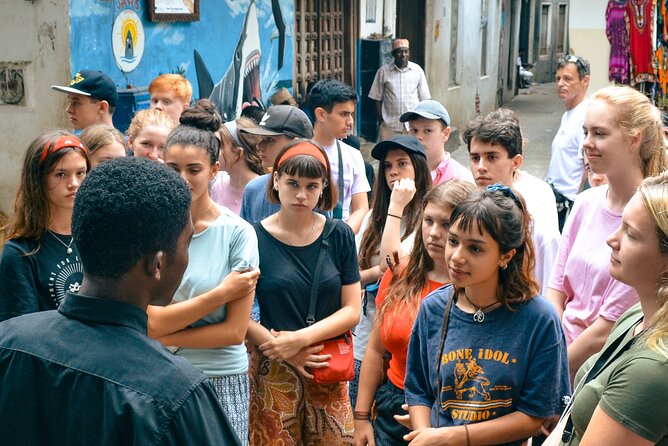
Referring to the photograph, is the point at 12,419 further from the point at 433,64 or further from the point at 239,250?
the point at 433,64

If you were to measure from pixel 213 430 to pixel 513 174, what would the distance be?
3068mm

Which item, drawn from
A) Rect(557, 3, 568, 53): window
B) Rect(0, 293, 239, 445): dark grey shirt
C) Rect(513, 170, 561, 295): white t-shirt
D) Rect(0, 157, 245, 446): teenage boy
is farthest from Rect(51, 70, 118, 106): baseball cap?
Rect(557, 3, 568, 53): window

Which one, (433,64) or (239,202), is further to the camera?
(433,64)

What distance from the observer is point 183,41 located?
8.56 metres

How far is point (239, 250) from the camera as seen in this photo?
3678mm

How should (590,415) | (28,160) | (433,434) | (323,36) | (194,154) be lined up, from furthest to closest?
(323,36) < (194,154) < (28,160) < (433,434) < (590,415)

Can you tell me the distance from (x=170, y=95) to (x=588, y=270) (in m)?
3.60

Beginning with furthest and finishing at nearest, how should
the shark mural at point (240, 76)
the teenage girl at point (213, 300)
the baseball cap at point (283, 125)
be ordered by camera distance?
the shark mural at point (240, 76) < the baseball cap at point (283, 125) < the teenage girl at point (213, 300)

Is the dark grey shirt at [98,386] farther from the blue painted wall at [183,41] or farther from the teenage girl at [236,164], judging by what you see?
the blue painted wall at [183,41]

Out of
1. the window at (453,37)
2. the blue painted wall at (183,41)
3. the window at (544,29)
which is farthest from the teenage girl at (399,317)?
the window at (544,29)

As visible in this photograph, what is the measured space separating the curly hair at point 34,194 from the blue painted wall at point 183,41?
149 inches

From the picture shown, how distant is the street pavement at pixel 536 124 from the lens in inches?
579

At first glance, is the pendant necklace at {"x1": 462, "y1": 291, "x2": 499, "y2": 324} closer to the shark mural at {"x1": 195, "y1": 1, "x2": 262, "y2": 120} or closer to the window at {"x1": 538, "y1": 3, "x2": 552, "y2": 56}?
the shark mural at {"x1": 195, "y1": 1, "x2": 262, "y2": 120}

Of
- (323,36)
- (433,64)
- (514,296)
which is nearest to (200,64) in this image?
(323,36)
